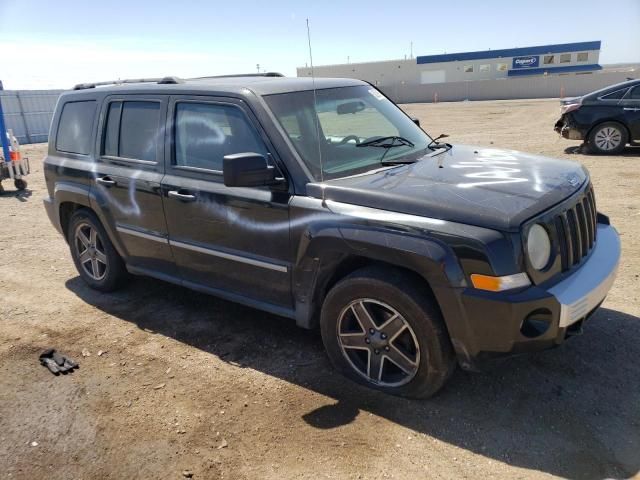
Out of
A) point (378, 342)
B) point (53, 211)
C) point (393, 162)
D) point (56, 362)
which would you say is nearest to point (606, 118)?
point (393, 162)

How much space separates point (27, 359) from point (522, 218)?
3.81 metres

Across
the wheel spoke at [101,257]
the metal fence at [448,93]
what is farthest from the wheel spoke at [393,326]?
the metal fence at [448,93]

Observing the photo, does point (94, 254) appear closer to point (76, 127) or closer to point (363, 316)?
point (76, 127)

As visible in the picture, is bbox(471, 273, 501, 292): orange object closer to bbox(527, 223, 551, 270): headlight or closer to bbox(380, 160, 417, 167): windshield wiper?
bbox(527, 223, 551, 270): headlight

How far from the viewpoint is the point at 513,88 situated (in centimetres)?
4078

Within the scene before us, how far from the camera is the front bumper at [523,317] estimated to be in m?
2.79

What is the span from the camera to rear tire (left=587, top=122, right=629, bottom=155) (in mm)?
11406

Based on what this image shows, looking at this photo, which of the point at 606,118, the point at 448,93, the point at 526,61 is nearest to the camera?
the point at 606,118

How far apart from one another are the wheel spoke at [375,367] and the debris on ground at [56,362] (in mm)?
2256

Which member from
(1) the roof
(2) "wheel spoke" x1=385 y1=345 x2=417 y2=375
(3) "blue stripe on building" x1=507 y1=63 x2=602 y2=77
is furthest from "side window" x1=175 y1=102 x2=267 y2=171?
(3) "blue stripe on building" x1=507 y1=63 x2=602 y2=77

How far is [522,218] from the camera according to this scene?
2.84m

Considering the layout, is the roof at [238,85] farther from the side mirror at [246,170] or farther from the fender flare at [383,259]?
the fender flare at [383,259]

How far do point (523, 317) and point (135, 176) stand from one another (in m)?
3.21

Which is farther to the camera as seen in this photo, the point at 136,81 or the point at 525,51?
the point at 525,51
